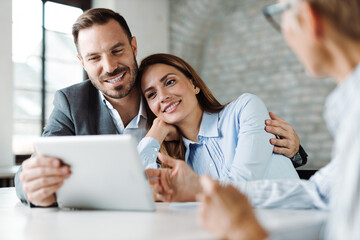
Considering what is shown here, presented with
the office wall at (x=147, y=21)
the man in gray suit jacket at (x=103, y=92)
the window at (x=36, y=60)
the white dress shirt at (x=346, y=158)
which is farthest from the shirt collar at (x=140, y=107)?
the office wall at (x=147, y=21)

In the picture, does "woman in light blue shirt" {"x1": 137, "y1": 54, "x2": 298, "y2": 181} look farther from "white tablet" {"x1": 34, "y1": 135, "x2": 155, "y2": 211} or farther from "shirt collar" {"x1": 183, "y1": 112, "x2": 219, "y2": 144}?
"white tablet" {"x1": 34, "y1": 135, "x2": 155, "y2": 211}

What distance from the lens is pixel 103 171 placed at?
3.52ft

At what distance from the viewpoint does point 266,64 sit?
5.55m

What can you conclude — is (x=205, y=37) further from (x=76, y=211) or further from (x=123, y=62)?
(x=76, y=211)

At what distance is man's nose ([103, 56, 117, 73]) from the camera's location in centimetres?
198

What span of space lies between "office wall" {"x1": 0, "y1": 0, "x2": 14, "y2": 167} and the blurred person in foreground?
3.67 metres

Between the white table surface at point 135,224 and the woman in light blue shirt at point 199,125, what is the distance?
0.57 m

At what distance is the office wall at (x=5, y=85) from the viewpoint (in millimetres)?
4039

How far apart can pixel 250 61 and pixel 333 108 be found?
5.05 m

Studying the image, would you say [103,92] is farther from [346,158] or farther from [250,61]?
[250,61]

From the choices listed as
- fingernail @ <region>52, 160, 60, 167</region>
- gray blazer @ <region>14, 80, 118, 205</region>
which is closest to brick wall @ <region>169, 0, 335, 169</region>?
gray blazer @ <region>14, 80, 118, 205</region>

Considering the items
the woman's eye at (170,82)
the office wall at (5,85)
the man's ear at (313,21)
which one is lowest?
the office wall at (5,85)

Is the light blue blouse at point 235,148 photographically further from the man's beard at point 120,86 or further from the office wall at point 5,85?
the office wall at point 5,85

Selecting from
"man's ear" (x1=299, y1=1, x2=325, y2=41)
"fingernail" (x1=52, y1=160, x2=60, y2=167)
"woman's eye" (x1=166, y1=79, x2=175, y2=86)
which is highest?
"man's ear" (x1=299, y1=1, x2=325, y2=41)
